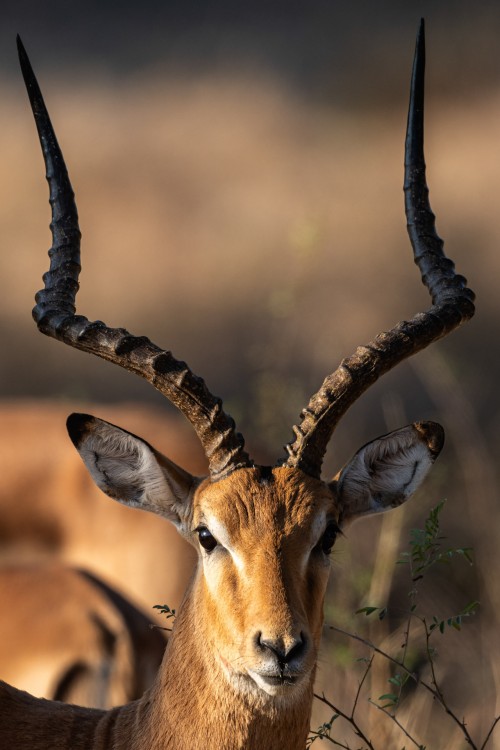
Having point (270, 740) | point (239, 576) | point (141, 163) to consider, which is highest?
point (141, 163)

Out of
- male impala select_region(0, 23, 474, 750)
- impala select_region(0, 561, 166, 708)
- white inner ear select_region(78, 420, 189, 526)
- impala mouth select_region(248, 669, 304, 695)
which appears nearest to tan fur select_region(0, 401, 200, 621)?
impala select_region(0, 561, 166, 708)

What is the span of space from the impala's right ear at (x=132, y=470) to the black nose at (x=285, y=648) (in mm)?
1124

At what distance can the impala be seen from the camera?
7.49 m

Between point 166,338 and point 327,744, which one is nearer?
point 327,744

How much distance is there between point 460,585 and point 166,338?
684 cm

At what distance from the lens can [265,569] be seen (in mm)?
4926

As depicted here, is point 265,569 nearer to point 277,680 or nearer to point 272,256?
point 277,680

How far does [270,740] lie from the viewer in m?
5.04

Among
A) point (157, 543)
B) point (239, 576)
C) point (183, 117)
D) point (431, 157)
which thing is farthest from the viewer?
point (183, 117)

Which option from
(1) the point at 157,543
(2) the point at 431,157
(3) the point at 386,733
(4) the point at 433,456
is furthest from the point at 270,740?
(2) the point at 431,157

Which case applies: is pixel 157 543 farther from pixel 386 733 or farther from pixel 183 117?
pixel 183 117

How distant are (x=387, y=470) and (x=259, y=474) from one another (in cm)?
80

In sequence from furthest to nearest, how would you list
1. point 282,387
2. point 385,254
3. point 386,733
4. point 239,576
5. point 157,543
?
1. point 385,254
2. point 282,387
3. point 157,543
4. point 386,733
5. point 239,576

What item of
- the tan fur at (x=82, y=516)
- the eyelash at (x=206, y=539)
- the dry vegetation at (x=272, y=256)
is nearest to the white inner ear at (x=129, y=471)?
the eyelash at (x=206, y=539)
